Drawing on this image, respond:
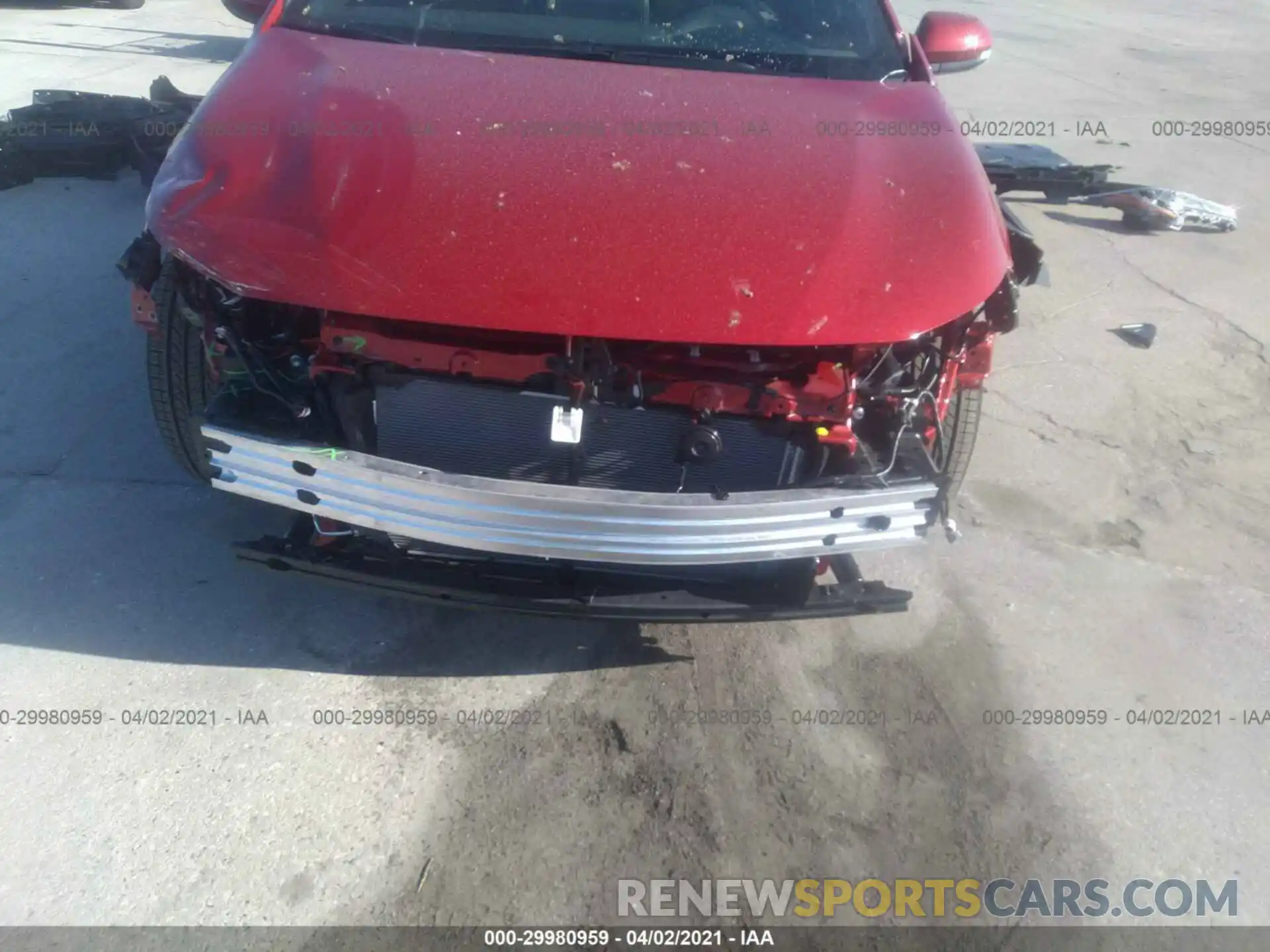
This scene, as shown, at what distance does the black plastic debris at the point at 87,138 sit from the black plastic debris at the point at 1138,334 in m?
5.22

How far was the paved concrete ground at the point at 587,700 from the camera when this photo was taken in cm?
217

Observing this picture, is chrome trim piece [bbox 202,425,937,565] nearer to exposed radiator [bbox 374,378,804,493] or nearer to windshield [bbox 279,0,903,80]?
exposed radiator [bbox 374,378,804,493]

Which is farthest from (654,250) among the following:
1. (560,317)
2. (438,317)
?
(438,317)

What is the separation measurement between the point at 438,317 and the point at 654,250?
1.64 feet

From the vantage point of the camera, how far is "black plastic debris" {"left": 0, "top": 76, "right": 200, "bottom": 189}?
543 cm

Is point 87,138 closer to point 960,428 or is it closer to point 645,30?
point 645,30

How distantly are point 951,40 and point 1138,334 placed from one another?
210cm

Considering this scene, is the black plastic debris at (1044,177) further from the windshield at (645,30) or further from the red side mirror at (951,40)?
the windshield at (645,30)

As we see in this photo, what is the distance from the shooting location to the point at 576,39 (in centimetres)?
289

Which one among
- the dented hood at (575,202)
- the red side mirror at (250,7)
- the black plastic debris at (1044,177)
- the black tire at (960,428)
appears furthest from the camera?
the black plastic debris at (1044,177)

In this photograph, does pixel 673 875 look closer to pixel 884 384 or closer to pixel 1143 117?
pixel 884 384

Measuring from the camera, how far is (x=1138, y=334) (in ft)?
15.8

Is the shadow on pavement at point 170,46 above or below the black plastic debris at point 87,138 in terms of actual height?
below

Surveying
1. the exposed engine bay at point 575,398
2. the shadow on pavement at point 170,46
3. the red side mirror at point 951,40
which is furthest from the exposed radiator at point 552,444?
the shadow on pavement at point 170,46
